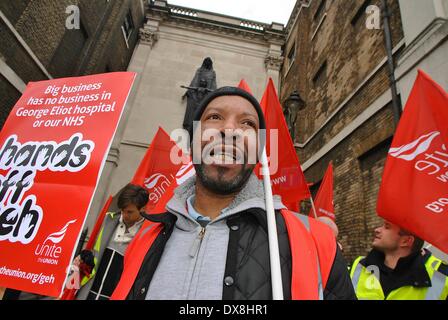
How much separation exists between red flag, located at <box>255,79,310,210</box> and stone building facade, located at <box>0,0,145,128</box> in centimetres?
631

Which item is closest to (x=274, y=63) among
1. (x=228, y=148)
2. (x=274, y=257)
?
(x=228, y=148)

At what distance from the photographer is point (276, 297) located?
84 centimetres

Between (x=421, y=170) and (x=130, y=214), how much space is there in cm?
307

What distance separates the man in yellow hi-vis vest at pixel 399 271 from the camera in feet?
7.03

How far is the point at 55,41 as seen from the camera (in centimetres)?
750

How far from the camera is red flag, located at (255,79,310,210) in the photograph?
332 cm

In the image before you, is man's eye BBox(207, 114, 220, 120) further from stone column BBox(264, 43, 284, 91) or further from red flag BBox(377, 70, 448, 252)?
stone column BBox(264, 43, 284, 91)

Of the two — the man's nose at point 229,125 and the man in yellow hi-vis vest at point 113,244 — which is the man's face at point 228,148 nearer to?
the man's nose at point 229,125

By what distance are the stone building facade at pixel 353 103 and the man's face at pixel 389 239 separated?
2.41 metres

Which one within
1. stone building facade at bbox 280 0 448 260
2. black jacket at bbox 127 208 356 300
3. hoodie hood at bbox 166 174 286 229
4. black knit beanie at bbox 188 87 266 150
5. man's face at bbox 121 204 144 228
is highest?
stone building facade at bbox 280 0 448 260

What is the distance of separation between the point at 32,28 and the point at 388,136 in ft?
29.1

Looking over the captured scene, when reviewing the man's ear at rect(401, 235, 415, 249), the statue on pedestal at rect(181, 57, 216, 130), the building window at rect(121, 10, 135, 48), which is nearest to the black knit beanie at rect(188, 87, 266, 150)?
the man's ear at rect(401, 235, 415, 249)

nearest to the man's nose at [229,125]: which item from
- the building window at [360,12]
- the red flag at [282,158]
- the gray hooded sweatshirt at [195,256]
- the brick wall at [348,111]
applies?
the gray hooded sweatshirt at [195,256]
